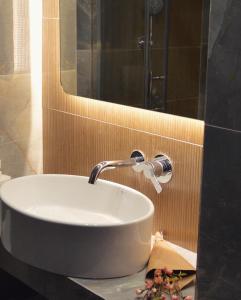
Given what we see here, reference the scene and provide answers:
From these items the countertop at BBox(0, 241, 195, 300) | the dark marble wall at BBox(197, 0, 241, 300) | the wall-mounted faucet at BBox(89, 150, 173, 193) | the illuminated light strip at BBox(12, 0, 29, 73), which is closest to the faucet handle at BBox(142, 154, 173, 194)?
the wall-mounted faucet at BBox(89, 150, 173, 193)

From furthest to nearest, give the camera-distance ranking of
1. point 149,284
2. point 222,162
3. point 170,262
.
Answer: point 170,262 → point 149,284 → point 222,162

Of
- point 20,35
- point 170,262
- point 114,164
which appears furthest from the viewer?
point 20,35

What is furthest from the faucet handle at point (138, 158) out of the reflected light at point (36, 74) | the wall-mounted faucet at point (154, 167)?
the reflected light at point (36, 74)

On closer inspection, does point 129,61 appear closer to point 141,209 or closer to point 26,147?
point 141,209

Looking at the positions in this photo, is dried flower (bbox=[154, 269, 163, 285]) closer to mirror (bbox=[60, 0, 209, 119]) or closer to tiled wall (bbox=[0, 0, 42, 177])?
mirror (bbox=[60, 0, 209, 119])

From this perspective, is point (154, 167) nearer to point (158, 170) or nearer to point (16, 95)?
point (158, 170)

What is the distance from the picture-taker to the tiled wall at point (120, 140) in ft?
5.24

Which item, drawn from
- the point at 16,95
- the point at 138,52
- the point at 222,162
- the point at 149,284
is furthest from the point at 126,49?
the point at 222,162

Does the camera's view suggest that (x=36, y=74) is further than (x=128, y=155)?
Yes

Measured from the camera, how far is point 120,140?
1.81 meters

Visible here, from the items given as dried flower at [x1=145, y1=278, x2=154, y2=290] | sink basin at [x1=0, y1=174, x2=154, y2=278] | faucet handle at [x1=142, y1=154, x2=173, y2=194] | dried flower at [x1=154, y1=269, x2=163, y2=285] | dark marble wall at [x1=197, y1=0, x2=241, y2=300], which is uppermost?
dark marble wall at [x1=197, y1=0, x2=241, y2=300]

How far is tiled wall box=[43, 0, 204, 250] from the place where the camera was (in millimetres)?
1597

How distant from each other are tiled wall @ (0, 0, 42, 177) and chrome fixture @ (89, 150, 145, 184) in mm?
559

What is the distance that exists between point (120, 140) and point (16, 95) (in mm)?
499
